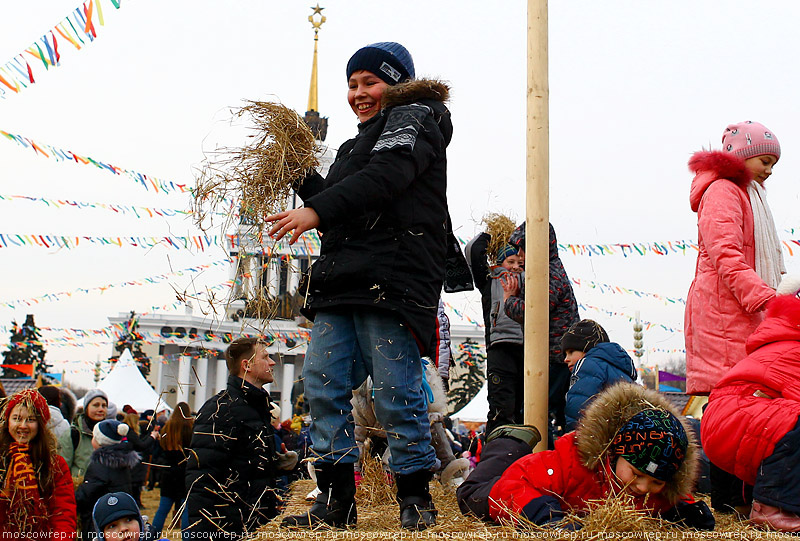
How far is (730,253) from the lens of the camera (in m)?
3.66

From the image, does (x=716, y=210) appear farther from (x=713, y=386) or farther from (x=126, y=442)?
(x=126, y=442)

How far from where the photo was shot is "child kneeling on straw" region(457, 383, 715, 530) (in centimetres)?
282

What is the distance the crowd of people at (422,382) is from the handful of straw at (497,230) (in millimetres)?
2013

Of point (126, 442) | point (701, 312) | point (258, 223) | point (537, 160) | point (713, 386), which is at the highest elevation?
point (537, 160)

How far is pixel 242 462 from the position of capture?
169 inches

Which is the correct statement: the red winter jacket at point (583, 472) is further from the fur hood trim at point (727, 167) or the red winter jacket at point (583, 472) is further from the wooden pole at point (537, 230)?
the fur hood trim at point (727, 167)

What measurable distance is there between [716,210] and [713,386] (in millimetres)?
912

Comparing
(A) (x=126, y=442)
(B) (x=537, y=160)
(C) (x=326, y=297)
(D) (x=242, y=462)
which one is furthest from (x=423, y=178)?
(A) (x=126, y=442)

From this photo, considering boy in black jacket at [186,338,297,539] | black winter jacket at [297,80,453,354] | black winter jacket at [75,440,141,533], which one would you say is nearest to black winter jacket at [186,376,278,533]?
boy in black jacket at [186,338,297,539]

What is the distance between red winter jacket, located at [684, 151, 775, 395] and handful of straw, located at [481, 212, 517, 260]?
2265 mm

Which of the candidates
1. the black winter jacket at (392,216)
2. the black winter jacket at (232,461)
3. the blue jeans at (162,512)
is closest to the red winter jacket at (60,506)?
the black winter jacket at (232,461)

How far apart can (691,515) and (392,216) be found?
1679 mm

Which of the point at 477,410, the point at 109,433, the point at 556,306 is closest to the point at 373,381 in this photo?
the point at 556,306

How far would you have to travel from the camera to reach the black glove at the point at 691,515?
287 centimetres
